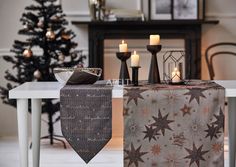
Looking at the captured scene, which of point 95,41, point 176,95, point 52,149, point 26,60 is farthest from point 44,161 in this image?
point 176,95

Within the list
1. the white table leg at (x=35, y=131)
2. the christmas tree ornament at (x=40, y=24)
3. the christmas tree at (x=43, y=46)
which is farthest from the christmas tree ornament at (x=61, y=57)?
the white table leg at (x=35, y=131)

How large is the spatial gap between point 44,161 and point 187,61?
1.72 meters

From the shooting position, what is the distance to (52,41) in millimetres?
4094

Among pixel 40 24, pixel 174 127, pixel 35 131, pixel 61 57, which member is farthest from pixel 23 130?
pixel 40 24

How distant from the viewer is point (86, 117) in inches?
96.9

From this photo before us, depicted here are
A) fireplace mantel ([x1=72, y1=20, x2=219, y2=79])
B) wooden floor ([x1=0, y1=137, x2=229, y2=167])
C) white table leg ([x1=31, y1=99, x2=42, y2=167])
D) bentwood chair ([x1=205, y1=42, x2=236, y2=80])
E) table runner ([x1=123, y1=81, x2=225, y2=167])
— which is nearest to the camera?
table runner ([x1=123, y1=81, x2=225, y2=167])

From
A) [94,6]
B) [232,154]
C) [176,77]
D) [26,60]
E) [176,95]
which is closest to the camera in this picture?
[176,95]

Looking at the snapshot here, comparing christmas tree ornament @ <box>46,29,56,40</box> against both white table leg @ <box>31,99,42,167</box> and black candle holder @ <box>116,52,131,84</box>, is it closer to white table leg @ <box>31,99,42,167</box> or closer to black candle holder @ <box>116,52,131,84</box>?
white table leg @ <box>31,99,42,167</box>

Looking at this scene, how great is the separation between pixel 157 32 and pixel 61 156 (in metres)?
1.55

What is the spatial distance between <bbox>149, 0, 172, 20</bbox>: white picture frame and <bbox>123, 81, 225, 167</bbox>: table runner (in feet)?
7.06

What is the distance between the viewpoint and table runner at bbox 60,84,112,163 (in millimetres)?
2449

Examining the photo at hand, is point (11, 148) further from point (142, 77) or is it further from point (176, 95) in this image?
point (176, 95)

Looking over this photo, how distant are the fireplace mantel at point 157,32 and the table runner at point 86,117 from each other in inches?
79.2

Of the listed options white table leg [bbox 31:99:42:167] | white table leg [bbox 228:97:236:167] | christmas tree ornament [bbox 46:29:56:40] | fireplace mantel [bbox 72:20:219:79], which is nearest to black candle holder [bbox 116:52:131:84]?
white table leg [bbox 31:99:42:167]
